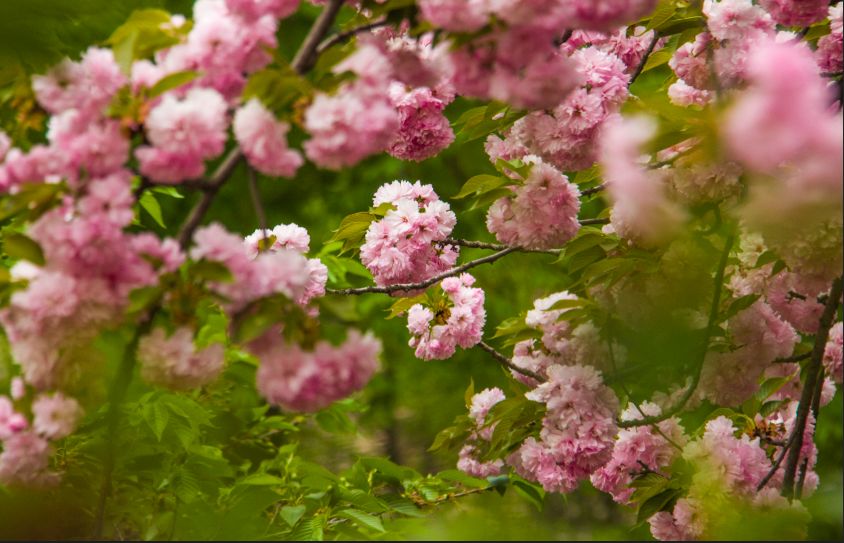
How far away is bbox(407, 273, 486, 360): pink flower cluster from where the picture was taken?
342 cm

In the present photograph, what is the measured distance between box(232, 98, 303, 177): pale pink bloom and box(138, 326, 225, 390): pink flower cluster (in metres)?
0.30

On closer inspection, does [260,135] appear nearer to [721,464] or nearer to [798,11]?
[798,11]

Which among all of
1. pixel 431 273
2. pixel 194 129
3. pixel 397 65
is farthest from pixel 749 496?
pixel 194 129

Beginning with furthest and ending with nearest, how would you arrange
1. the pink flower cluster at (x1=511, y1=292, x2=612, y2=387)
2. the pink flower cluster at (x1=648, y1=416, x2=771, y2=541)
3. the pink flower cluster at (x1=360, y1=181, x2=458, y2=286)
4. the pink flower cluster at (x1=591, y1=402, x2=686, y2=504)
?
the pink flower cluster at (x1=360, y1=181, x2=458, y2=286)
the pink flower cluster at (x1=591, y1=402, x2=686, y2=504)
the pink flower cluster at (x1=648, y1=416, x2=771, y2=541)
the pink flower cluster at (x1=511, y1=292, x2=612, y2=387)

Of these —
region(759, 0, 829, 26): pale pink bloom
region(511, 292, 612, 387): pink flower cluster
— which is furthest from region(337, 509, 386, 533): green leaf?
region(759, 0, 829, 26): pale pink bloom

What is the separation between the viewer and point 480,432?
11.8 feet

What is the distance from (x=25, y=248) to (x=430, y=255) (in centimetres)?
183

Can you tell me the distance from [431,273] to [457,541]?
2311 millimetres

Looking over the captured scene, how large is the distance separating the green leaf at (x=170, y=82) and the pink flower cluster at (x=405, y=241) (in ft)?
5.40

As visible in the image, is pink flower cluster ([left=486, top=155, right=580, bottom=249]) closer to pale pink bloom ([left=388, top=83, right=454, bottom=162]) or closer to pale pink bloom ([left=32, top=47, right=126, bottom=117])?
pale pink bloom ([left=388, top=83, right=454, bottom=162])

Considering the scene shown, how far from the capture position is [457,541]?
108cm

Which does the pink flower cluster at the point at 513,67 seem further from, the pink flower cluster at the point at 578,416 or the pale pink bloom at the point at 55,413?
the pink flower cluster at the point at 578,416

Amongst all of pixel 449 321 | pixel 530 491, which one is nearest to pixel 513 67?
pixel 449 321

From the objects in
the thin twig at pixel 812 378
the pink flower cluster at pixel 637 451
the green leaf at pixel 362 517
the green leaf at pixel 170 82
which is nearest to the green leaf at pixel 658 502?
the pink flower cluster at pixel 637 451
